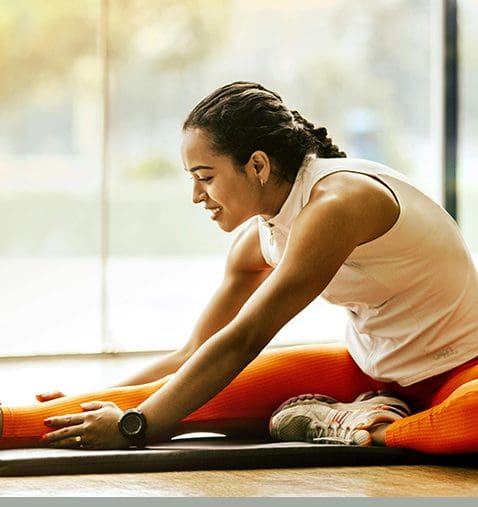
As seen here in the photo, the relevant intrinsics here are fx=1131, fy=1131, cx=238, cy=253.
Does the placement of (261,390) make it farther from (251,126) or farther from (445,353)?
(251,126)

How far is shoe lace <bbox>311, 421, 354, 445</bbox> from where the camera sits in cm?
226

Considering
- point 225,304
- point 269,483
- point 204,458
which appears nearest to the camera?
point 269,483

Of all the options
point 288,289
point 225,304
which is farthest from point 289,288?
point 225,304

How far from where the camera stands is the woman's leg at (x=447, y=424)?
209 centimetres

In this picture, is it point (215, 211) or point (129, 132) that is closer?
point (215, 211)

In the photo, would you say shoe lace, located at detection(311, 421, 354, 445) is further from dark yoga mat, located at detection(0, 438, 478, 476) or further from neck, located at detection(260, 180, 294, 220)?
neck, located at detection(260, 180, 294, 220)

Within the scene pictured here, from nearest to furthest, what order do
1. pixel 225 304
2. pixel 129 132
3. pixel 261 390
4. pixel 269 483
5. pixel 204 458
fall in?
pixel 269 483
pixel 204 458
pixel 261 390
pixel 225 304
pixel 129 132

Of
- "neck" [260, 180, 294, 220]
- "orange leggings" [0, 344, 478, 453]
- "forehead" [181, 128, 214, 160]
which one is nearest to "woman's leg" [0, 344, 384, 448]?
"orange leggings" [0, 344, 478, 453]

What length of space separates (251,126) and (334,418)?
0.61 meters

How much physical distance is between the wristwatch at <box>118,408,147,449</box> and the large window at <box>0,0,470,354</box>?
2.17 metres

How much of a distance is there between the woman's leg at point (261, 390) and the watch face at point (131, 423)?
0.56 ft

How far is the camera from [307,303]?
2.12 meters

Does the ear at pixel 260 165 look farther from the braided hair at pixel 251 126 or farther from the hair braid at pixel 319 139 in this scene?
the hair braid at pixel 319 139

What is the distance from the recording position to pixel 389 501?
1.91 metres
